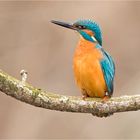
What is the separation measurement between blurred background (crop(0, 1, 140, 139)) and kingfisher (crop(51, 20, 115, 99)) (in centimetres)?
423

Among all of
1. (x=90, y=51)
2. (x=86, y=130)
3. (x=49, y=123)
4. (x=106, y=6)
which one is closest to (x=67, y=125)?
(x=49, y=123)

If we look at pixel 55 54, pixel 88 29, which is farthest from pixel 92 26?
pixel 55 54

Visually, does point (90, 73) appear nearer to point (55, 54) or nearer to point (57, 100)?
point (57, 100)

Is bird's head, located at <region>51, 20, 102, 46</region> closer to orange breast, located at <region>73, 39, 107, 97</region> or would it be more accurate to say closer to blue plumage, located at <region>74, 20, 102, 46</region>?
blue plumage, located at <region>74, 20, 102, 46</region>

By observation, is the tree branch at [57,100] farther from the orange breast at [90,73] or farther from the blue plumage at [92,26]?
the blue plumage at [92,26]

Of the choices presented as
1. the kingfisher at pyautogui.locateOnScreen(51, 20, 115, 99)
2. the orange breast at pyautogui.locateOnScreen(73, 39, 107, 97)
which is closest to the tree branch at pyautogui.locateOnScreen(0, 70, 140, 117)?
the kingfisher at pyautogui.locateOnScreen(51, 20, 115, 99)

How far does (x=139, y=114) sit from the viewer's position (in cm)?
1066

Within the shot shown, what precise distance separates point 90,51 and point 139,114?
4293 millimetres

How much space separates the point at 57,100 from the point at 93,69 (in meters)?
0.72

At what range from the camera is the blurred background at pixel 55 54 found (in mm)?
11320

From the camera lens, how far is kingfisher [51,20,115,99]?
635cm

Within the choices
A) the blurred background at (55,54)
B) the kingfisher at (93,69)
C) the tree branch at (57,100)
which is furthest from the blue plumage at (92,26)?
the blurred background at (55,54)

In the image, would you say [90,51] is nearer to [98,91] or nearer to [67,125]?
[98,91]

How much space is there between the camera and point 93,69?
6.37 meters
